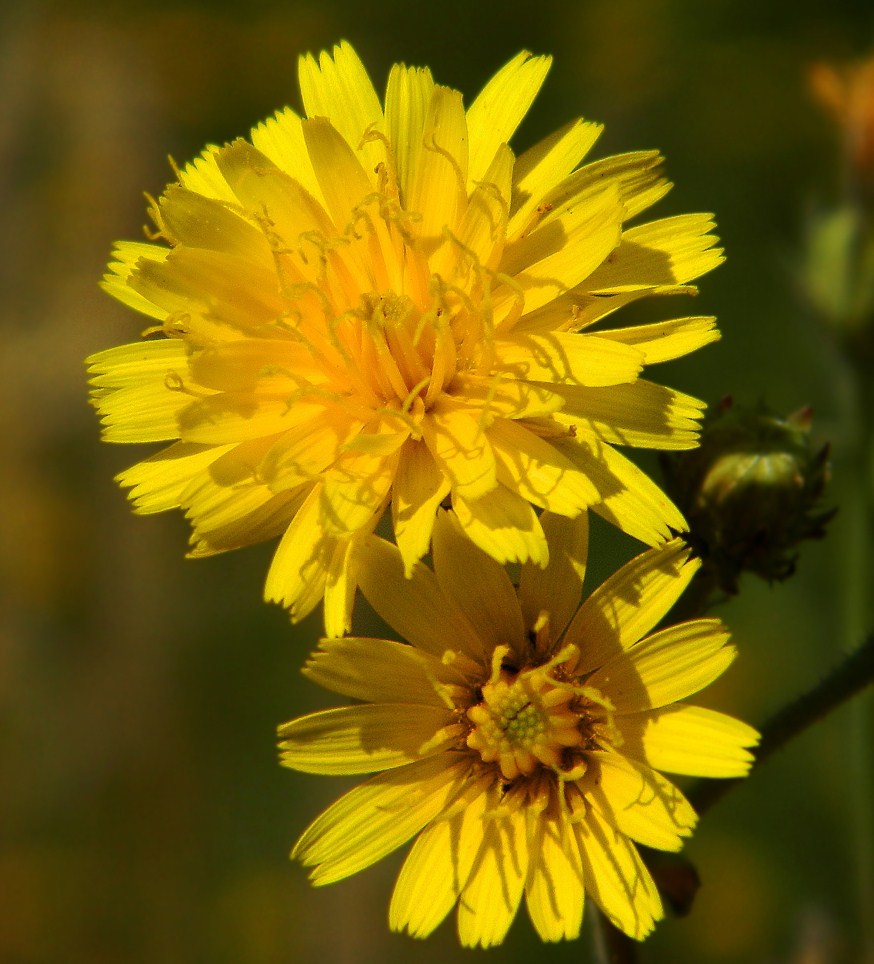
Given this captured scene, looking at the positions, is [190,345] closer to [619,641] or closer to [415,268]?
[415,268]

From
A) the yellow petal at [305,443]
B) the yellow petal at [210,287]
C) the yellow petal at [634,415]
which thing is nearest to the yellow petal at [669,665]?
the yellow petal at [634,415]

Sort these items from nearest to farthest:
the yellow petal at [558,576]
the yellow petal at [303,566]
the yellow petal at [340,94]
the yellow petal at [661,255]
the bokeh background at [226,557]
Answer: the yellow petal at [303,566], the yellow petal at [558,576], the yellow petal at [661,255], the yellow petal at [340,94], the bokeh background at [226,557]

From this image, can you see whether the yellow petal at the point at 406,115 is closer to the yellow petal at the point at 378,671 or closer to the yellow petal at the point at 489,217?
the yellow petal at the point at 489,217

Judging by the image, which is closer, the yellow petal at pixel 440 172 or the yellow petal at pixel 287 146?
the yellow petal at pixel 440 172

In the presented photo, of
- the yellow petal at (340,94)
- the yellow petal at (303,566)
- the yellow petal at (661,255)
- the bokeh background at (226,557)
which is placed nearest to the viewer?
the yellow petal at (303,566)

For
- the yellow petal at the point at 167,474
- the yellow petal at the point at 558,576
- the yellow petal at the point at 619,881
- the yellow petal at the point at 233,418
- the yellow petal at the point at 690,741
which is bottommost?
the yellow petal at the point at 619,881

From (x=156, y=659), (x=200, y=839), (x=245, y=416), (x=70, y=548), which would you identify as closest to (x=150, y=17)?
(x=70, y=548)

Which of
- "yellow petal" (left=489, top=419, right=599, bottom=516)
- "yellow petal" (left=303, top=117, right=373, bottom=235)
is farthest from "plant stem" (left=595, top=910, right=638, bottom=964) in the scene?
Result: "yellow petal" (left=303, top=117, right=373, bottom=235)
